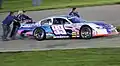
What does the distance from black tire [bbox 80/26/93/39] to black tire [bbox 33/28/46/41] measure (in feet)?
6.70

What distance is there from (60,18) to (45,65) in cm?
739

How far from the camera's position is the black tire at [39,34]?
63.4 feet

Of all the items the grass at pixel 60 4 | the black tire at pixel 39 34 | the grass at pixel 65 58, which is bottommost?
the grass at pixel 65 58

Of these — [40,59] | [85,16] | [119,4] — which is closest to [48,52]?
[40,59]

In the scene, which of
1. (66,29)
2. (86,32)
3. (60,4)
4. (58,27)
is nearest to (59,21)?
(58,27)

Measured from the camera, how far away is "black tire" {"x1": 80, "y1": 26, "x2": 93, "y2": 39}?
17.9 meters

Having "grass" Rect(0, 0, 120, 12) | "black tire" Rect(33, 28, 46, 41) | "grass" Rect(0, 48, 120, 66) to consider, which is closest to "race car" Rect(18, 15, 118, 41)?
"black tire" Rect(33, 28, 46, 41)

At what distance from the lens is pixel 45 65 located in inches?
466

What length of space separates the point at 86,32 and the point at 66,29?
106 centimetres

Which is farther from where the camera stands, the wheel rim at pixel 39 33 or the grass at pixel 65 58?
the wheel rim at pixel 39 33

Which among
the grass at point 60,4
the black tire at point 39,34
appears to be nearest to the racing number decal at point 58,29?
the black tire at point 39,34

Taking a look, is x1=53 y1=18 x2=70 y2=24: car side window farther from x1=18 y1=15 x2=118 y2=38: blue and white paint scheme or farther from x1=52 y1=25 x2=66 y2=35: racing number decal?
x1=52 y1=25 x2=66 y2=35: racing number decal

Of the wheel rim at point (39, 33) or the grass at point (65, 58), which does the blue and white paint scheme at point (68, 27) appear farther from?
the grass at point (65, 58)

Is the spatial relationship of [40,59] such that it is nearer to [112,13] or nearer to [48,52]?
[48,52]
